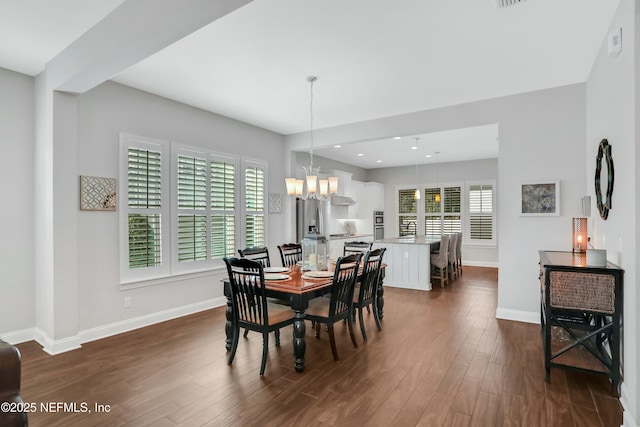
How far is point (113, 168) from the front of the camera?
383 centimetres

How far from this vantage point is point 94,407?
2.35 meters

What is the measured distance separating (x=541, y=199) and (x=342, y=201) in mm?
4299

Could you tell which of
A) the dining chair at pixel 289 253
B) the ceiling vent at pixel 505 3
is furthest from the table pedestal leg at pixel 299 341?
the ceiling vent at pixel 505 3

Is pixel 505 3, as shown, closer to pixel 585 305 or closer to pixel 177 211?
pixel 585 305

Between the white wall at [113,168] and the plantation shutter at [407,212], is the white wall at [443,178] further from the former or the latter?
the white wall at [113,168]

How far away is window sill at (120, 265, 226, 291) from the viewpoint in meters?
3.96

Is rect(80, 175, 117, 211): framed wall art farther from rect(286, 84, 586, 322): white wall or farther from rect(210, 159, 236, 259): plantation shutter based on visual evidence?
rect(286, 84, 586, 322): white wall

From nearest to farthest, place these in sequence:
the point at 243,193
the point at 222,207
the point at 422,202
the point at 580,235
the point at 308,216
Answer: the point at 580,235, the point at 222,207, the point at 243,193, the point at 308,216, the point at 422,202

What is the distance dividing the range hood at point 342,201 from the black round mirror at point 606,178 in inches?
195

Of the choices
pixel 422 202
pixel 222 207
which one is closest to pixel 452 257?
pixel 422 202

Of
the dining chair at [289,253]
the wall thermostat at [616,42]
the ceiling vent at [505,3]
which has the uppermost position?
the ceiling vent at [505,3]

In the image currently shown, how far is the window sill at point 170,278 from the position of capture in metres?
3.96

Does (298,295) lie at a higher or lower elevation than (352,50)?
lower

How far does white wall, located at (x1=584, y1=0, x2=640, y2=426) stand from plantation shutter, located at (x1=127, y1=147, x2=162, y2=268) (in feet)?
14.6
